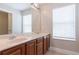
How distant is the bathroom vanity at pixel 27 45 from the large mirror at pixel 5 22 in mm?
219

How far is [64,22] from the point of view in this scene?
1.89 metres

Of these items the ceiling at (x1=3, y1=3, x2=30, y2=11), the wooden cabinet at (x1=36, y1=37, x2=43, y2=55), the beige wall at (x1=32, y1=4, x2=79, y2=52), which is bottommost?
the wooden cabinet at (x1=36, y1=37, x2=43, y2=55)

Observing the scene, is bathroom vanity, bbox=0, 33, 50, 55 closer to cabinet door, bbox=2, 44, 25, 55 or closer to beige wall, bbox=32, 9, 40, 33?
cabinet door, bbox=2, 44, 25, 55

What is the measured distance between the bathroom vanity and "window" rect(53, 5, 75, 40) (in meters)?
0.23

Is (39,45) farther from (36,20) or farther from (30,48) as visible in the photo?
(36,20)

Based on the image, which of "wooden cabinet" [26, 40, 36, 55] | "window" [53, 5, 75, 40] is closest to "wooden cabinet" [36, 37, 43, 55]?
"wooden cabinet" [26, 40, 36, 55]

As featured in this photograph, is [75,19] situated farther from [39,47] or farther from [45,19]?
[39,47]

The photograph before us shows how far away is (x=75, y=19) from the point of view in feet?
6.20

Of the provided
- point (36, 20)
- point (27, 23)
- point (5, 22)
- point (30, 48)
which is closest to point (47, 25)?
point (36, 20)

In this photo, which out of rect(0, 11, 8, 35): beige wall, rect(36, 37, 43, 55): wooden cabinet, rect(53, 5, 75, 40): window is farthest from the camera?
rect(36, 37, 43, 55): wooden cabinet

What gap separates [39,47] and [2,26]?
86 cm

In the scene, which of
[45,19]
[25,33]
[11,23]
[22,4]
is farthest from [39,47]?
[22,4]

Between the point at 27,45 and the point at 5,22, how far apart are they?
1.74 ft

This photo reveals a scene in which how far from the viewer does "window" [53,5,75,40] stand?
1851 mm
